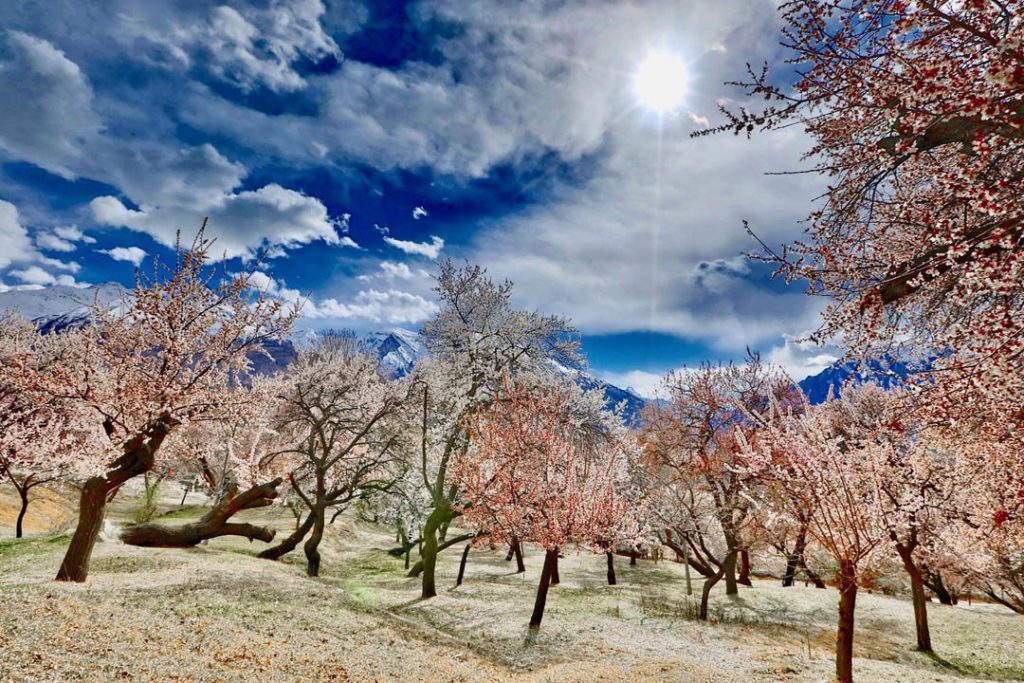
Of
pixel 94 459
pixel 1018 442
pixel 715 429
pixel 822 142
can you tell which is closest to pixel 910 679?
pixel 1018 442

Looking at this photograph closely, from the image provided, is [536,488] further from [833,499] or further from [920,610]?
[920,610]

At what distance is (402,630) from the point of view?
13.2 metres

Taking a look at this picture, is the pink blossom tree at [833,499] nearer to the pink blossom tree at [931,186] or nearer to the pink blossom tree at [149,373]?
the pink blossom tree at [931,186]

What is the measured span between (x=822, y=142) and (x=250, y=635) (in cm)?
1428

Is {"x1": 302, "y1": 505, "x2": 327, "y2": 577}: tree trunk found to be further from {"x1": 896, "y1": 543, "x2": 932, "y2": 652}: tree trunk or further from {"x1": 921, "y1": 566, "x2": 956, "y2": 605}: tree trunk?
{"x1": 921, "y1": 566, "x2": 956, "y2": 605}: tree trunk

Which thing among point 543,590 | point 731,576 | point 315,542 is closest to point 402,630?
point 543,590

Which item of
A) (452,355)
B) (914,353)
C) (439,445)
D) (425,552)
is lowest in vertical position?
(425,552)

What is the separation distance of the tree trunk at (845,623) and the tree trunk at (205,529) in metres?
22.2

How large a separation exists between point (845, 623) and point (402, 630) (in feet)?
36.3

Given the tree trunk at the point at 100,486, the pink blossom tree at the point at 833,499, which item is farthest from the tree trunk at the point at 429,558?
the pink blossom tree at the point at 833,499

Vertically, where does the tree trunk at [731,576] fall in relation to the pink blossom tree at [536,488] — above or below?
below

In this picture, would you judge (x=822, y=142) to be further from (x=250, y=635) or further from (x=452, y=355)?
(x=452, y=355)

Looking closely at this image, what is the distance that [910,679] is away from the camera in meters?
11.5

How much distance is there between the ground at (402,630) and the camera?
8.33 m
